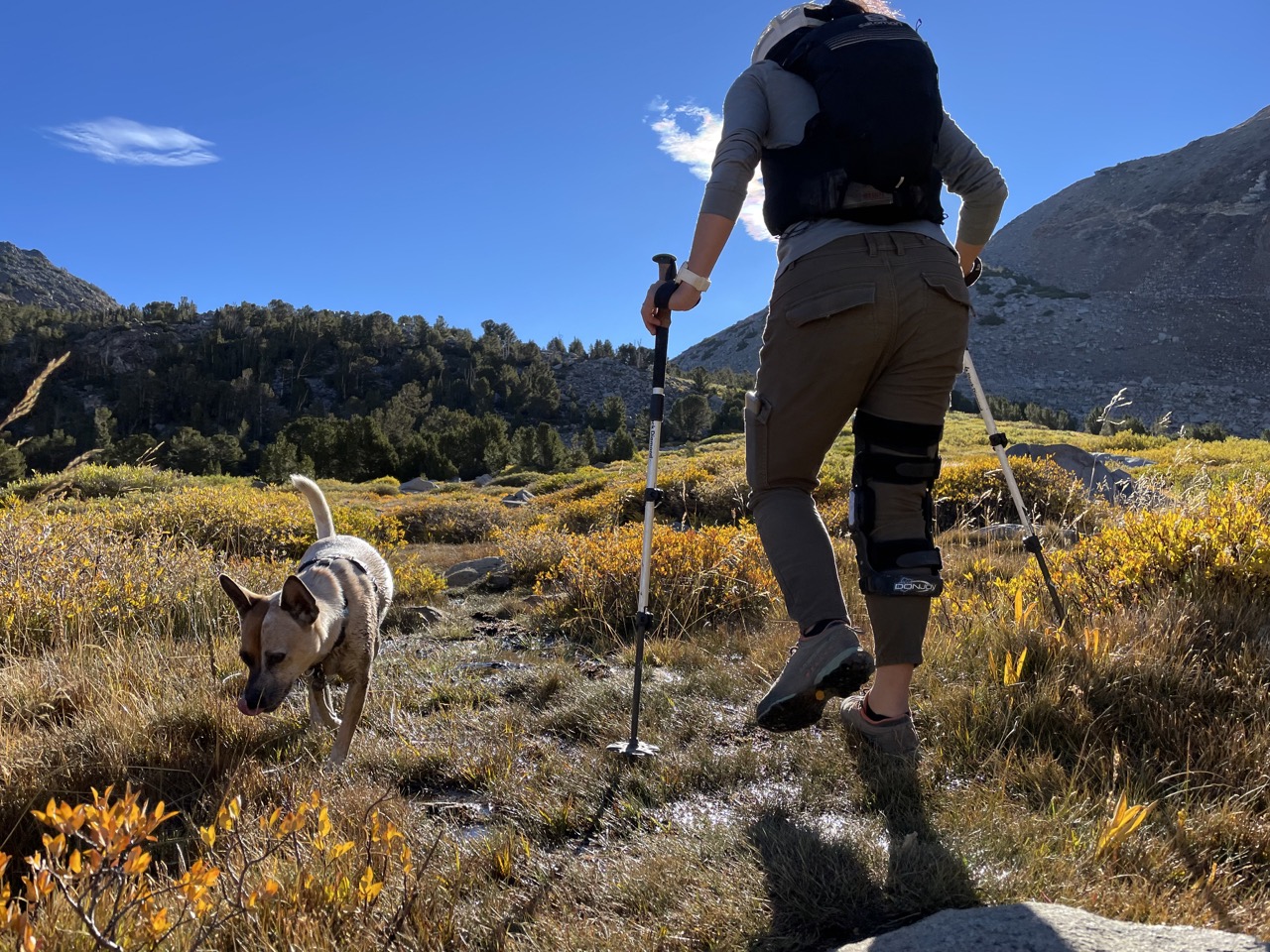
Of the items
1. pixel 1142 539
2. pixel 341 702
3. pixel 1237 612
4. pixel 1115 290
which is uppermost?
pixel 1115 290

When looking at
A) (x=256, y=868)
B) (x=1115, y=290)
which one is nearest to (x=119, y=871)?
(x=256, y=868)

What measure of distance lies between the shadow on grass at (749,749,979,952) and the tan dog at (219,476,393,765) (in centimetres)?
181

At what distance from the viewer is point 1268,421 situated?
55.0 m

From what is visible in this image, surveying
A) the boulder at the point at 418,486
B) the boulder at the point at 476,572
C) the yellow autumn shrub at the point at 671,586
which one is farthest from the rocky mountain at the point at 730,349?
the yellow autumn shrub at the point at 671,586

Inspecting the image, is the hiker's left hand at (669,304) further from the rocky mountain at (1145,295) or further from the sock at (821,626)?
the rocky mountain at (1145,295)

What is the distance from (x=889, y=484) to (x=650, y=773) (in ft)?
3.96

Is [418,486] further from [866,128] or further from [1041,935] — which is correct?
[1041,935]

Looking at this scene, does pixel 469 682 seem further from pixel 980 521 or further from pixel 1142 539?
pixel 980 521

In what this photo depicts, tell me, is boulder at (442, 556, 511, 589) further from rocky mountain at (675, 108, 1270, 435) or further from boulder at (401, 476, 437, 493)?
rocky mountain at (675, 108, 1270, 435)

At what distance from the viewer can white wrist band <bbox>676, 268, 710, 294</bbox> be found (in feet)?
7.88

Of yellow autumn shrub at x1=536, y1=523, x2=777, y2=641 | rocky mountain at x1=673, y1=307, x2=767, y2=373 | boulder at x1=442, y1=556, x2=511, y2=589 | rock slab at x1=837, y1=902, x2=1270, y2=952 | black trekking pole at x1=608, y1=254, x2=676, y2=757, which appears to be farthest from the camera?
rocky mountain at x1=673, y1=307, x2=767, y2=373

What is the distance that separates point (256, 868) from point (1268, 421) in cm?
7216

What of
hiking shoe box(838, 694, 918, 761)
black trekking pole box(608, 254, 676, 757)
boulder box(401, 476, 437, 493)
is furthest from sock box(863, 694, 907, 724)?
boulder box(401, 476, 437, 493)

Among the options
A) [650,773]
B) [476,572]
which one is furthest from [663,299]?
[476,572]
